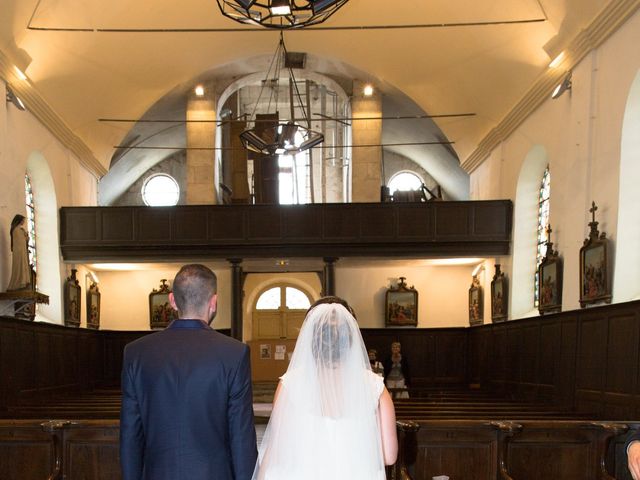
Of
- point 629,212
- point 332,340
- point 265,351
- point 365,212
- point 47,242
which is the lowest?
point 265,351

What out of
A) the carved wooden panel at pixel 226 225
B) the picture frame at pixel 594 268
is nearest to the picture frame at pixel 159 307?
the carved wooden panel at pixel 226 225

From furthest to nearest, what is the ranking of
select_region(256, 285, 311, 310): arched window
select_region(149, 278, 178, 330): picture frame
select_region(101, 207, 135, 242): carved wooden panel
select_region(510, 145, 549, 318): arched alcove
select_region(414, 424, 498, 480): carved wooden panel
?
Result: 1. select_region(256, 285, 311, 310): arched window
2. select_region(149, 278, 178, 330): picture frame
3. select_region(101, 207, 135, 242): carved wooden panel
4. select_region(510, 145, 549, 318): arched alcove
5. select_region(414, 424, 498, 480): carved wooden panel

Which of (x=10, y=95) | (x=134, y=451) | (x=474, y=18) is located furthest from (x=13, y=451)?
(x=474, y=18)

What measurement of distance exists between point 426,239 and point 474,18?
4.97m

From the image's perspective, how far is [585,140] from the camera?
502 inches

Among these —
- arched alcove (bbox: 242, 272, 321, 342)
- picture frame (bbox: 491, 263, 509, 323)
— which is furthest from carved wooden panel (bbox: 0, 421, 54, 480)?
arched alcove (bbox: 242, 272, 321, 342)

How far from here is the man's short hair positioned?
3443 millimetres

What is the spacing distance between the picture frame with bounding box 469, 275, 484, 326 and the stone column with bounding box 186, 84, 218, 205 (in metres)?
7.31

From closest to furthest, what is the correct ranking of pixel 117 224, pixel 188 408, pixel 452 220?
pixel 188 408 < pixel 452 220 < pixel 117 224

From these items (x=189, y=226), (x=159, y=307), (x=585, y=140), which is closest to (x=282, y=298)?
(x=159, y=307)

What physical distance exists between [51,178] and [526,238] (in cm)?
1046

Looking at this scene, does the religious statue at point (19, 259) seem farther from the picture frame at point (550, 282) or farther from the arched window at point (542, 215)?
the arched window at point (542, 215)

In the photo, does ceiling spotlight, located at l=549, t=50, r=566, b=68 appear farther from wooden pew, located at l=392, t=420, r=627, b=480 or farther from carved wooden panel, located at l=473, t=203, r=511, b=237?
wooden pew, located at l=392, t=420, r=627, b=480

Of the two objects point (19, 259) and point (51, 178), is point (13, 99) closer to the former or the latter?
point (19, 259)
